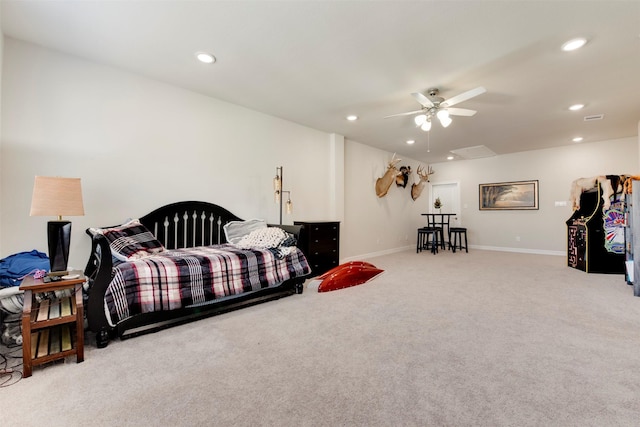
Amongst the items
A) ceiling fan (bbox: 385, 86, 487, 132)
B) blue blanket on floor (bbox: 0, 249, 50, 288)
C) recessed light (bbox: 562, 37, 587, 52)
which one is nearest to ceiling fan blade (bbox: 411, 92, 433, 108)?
ceiling fan (bbox: 385, 86, 487, 132)

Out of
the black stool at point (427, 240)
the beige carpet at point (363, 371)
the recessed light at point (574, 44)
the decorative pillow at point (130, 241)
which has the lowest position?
the beige carpet at point (363, 371)

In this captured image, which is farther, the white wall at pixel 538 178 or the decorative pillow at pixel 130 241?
the white wall at pixel 538 178

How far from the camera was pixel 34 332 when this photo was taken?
2.04m

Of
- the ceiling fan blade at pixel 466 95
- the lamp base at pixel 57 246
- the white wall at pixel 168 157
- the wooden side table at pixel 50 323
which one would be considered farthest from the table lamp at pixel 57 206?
the ceiling fan blade at pixel 466 95

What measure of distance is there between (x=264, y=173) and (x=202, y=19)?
2313mm

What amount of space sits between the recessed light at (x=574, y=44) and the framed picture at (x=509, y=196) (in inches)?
201

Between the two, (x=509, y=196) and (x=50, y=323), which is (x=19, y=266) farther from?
(x=509, y=196)

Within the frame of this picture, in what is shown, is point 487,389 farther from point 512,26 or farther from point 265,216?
point 265,216

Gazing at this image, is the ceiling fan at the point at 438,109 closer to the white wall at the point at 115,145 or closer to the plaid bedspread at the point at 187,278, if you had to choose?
the white wall at the point at 115,145

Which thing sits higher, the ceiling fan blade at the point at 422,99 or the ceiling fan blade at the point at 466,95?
the ceiling fan blade at the point at 422,99

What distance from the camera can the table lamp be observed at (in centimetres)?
195

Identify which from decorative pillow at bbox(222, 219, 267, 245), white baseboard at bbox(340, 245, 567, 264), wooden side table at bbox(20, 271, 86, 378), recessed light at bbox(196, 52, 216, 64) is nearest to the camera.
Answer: wooden side table at bbox(20, 271, 86, 378)

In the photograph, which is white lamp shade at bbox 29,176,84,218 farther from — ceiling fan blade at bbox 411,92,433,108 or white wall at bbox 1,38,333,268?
ceiling fan blade at bbox 411,92,433,108

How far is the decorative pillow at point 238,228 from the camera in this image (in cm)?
370
